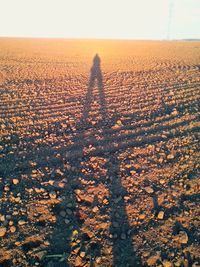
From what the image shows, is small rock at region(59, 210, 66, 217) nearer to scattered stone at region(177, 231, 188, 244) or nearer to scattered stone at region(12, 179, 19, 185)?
scattered stone at region(12, 179, 19, 185)

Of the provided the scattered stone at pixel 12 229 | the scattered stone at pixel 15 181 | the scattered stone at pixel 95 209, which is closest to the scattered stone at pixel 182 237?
the scattered stone at pixel 95 209

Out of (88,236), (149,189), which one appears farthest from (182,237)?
(88,236)

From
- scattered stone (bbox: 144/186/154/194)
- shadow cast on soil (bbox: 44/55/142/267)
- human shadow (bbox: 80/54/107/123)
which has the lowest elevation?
shadow cast on soil (bbox: 44/55/142/267)

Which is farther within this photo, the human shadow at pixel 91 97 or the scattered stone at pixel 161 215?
the human shadow at pixel 91 97

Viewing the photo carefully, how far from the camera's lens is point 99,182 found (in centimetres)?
452

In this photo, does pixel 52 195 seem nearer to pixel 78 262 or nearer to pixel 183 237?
pixel 78 262

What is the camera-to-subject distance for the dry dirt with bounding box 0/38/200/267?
11.0ft

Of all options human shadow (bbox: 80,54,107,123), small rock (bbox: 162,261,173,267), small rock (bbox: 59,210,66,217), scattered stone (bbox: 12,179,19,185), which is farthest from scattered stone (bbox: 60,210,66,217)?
human shadow (bbox: 80,54,107,123)

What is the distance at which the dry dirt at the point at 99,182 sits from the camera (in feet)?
11.0

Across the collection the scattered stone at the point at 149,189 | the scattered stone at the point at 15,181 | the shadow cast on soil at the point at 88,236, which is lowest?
the shadow cast on soil at the point at 88,236

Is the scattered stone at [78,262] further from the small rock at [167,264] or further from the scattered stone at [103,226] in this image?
the small rock at [167,264]

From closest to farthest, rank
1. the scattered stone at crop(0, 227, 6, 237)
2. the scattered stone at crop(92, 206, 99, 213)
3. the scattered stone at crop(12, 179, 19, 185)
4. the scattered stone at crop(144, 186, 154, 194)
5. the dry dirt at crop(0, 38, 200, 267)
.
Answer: the dry dirt at crop(0, 38, 200, 267), the scattered stone at crop(0, 227, 6, 237), the scattered stone at crop(92, 206, 99, 213), the scattered stone at crop(144, 186, 154, 194), the scattered stone at crop(12, 179, 19, 185)

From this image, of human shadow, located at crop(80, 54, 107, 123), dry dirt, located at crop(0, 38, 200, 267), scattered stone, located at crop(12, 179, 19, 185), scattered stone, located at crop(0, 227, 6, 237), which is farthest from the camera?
human shadow, located at crop(80, 54, 107, 123)

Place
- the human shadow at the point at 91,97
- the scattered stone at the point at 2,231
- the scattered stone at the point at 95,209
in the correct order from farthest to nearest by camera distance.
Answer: the human shadow at the point at 91,97 → the scattered stone at the point at 95,209 → the scattered stone at the point at 2,231
